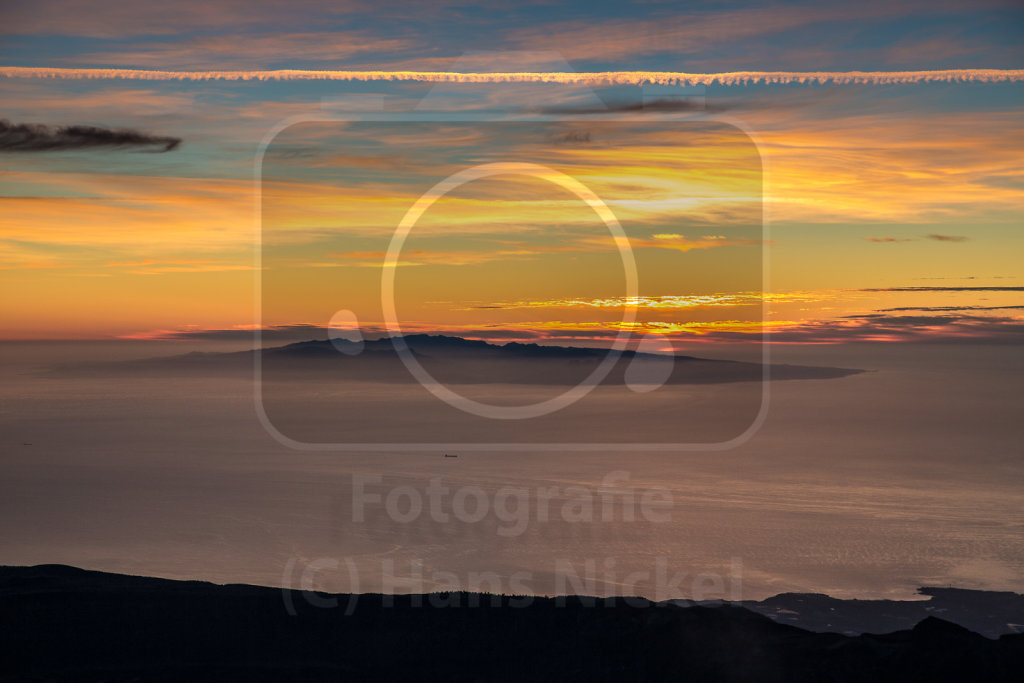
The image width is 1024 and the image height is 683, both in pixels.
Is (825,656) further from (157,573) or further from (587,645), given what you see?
(157,573)

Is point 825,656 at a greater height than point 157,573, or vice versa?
point 825,656

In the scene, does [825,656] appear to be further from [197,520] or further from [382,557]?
[197,520]

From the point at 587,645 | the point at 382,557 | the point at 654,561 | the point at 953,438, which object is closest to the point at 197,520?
the point at 382,557

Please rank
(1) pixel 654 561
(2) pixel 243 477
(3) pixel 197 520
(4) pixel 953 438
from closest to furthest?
(1) pixel 654 561
(3) pixel 197 520
(2) pixel 243 477
(4) pixel 953 438

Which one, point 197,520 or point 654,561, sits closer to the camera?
point 654,561

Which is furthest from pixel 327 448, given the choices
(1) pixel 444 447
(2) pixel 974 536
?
(2) pixel 974 536

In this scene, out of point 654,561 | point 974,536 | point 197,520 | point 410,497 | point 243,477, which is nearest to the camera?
point 654,561
